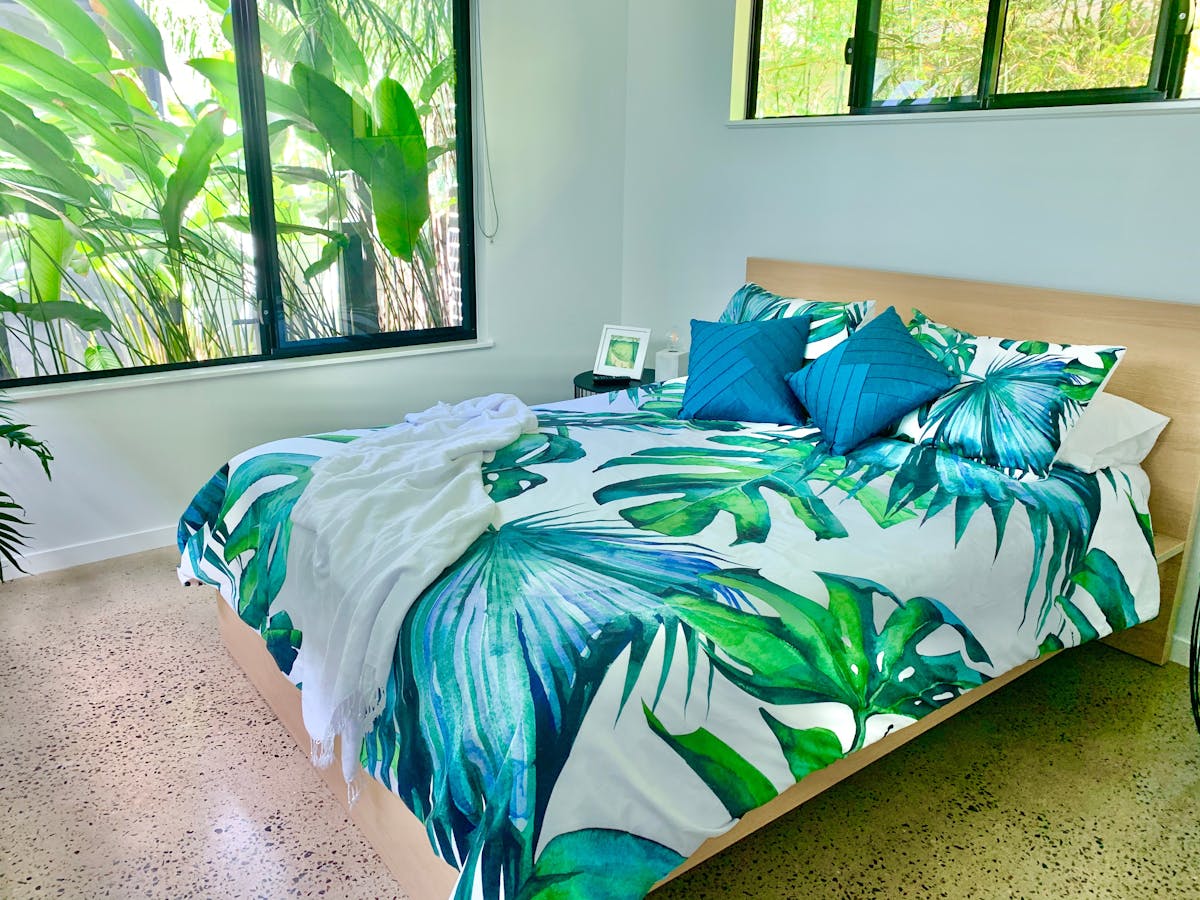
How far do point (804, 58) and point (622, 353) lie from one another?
1.37 metres

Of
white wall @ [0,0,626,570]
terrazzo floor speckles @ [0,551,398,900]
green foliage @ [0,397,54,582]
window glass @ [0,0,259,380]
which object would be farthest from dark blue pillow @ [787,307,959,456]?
green foliage @ [0,397,54,582]

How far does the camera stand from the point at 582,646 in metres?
1.57

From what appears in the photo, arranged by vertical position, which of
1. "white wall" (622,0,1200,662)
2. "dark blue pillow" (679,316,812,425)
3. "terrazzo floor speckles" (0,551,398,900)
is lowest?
"terrazzo floor speckles" (0,551,398,900)

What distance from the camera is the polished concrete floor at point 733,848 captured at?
187 centimetres

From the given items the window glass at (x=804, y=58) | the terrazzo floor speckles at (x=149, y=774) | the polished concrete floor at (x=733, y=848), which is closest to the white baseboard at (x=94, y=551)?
the terrazzo floor speckles at (x=149, y=774)

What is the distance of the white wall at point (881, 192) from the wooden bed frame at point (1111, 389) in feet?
0.29

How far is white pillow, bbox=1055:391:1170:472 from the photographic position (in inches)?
96.3

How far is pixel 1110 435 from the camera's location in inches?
98.5

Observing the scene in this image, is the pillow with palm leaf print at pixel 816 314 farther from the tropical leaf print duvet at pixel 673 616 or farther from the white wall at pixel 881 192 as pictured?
the tropical leaf print duvet at pixel 673 616

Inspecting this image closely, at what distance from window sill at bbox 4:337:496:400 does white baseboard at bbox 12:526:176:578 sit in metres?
0.55

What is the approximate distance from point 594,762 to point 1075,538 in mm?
1480

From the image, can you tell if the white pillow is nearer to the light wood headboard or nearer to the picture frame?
the light wood headboard

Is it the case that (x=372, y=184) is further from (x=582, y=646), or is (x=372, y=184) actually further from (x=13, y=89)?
(x=582, y=646)

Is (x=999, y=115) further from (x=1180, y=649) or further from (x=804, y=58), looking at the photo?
(x=1180, y=649)
